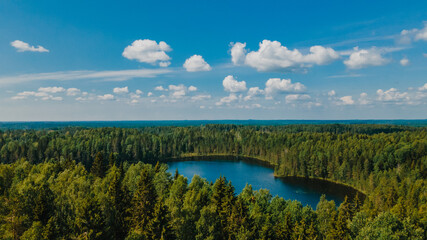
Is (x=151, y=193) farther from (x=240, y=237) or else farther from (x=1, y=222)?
(x=1, y=222)

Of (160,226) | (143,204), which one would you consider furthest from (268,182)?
(160,226)

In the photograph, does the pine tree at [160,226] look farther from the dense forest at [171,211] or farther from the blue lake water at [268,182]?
the blue lake water at [268,182]

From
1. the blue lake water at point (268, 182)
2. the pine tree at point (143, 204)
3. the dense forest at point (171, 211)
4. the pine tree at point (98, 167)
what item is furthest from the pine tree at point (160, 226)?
the blue lake water at point (268, 182)

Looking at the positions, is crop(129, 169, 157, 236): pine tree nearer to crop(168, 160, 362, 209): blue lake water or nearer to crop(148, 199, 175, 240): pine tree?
crop(148, 199, 175, 240): pine tree

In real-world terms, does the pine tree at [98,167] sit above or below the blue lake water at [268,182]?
above

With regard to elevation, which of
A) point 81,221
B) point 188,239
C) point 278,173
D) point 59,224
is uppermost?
point 81,221

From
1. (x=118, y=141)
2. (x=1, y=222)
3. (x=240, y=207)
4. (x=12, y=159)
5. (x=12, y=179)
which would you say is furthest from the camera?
(x=118, y=141)

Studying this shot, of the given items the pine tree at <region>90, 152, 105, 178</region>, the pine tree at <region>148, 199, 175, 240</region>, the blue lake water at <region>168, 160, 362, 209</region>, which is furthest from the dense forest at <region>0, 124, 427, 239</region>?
the blue lake water at <region>168, 160, 362, 209</region>

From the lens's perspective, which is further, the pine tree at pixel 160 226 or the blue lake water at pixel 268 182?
the blue lake water at pixel 268 182

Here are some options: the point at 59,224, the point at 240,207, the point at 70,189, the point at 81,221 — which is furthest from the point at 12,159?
the point at 240,207
